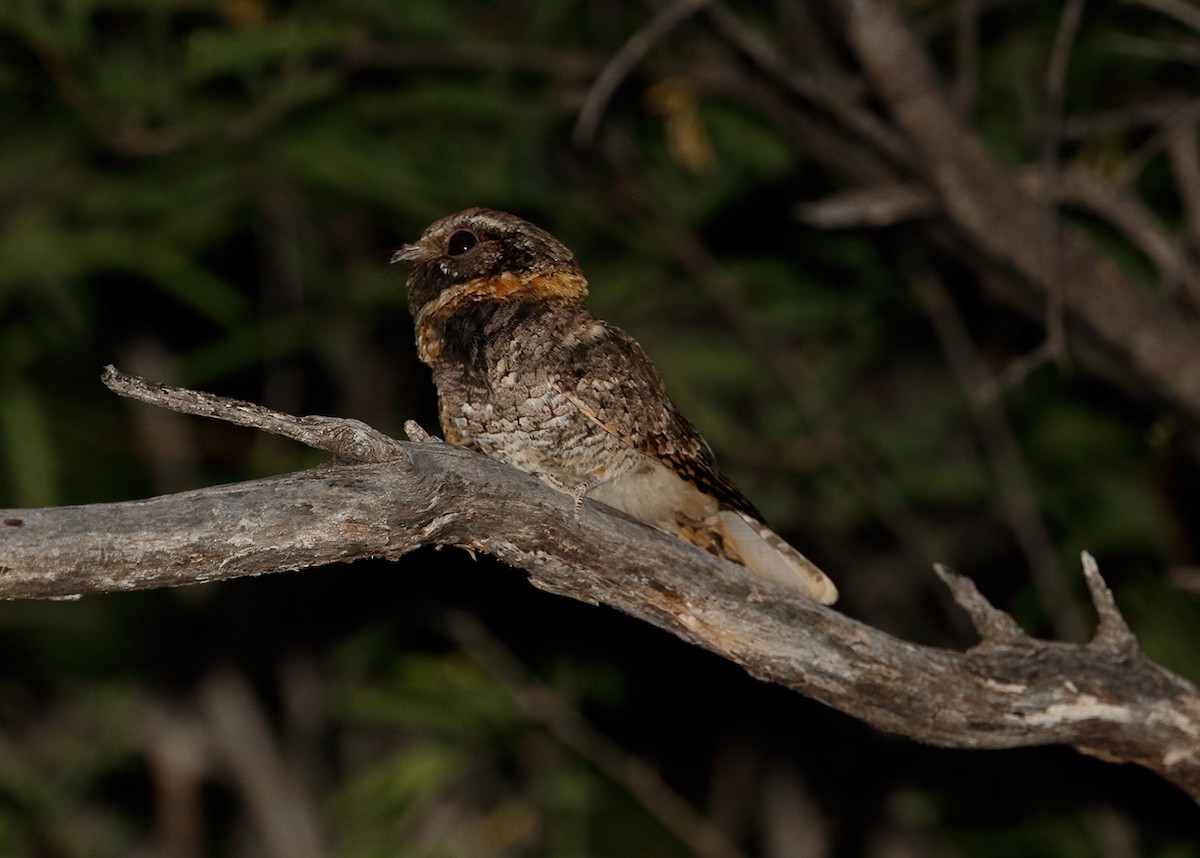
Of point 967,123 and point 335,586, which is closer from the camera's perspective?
point 967,123

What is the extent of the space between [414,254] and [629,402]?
0.80 m

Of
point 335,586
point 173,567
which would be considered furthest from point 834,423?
point 173,567

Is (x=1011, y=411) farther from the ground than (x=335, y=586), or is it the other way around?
(x=1011, y=411)

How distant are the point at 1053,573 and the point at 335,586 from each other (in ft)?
10.8

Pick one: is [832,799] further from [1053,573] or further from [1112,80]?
[1112,80]

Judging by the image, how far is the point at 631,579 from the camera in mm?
3574

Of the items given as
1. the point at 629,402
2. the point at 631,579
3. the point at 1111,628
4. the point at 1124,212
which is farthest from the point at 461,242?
the point at 1124,212

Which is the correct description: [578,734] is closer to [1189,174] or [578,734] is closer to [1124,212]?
[1124,212]

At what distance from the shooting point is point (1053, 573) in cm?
607

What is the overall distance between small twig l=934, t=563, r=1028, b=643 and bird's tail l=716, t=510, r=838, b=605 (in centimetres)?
36

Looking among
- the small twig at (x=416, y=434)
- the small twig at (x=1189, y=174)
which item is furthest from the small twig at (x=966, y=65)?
the small twig at (x=416, y=434)

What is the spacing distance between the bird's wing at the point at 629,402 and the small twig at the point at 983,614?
573mm

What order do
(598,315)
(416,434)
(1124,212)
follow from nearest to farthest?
1. (416,434)
2. (1124,212)
3. (598,315)

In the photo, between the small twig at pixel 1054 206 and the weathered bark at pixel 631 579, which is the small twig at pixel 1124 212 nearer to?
the small twig at pixel 1054 206
